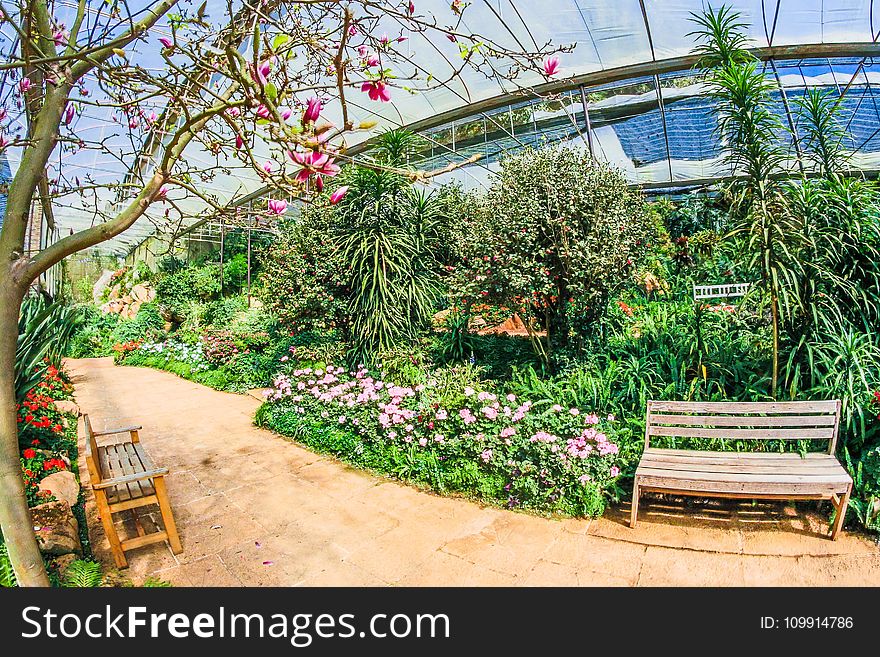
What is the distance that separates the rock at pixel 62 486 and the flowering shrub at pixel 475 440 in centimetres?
176

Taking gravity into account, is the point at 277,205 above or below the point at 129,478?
above

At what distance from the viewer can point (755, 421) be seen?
10.5 ft

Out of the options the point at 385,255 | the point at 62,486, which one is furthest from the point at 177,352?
the point at 62,486

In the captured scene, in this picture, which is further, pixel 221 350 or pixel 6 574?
pixel 221 350

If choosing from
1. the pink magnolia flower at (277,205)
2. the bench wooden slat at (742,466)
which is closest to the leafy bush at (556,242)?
the bench wooden slat at (742,466)

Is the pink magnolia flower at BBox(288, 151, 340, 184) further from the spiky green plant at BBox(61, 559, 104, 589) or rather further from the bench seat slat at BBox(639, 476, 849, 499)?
the bench seat slat at BBox(639, 476, 849, 499)

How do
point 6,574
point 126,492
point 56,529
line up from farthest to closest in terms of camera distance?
1. point 126,492
2. point 56,529
3. point 6,574

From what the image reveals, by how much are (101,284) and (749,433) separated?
1994 cm

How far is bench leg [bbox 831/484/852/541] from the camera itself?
2775mm

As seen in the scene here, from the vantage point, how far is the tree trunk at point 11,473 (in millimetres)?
1870

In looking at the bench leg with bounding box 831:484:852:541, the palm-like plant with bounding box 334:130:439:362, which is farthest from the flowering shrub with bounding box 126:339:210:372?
the bench leg with bounding box 831:484:852:541

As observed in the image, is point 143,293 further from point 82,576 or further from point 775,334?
point 775,334

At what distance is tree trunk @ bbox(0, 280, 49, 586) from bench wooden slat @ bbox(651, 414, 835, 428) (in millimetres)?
3112
